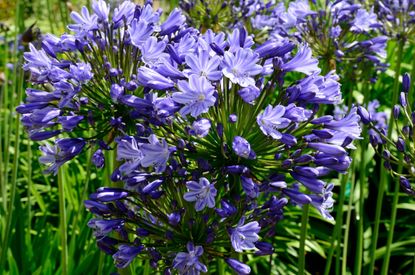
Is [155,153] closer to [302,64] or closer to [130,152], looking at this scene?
[130,152]

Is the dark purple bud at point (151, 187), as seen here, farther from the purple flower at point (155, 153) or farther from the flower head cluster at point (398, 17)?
the flower head cluster at point (398, 17)

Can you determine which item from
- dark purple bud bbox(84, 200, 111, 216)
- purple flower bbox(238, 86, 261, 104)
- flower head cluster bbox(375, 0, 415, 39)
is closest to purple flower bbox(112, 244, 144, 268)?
dark purple bud bbox(84, 200, 111, 216)

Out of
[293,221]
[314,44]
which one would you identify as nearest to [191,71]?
[314,44]

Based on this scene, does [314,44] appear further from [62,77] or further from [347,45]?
[62,77]

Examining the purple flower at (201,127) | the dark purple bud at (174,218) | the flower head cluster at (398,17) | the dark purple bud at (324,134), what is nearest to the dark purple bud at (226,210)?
the dark purple bud at (174,218)

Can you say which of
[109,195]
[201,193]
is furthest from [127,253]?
[201,193]

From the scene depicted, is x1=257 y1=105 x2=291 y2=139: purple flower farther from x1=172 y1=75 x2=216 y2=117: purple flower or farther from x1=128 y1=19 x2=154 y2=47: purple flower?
x1=128 y1=19 x2=154 y2=47: purple flower
